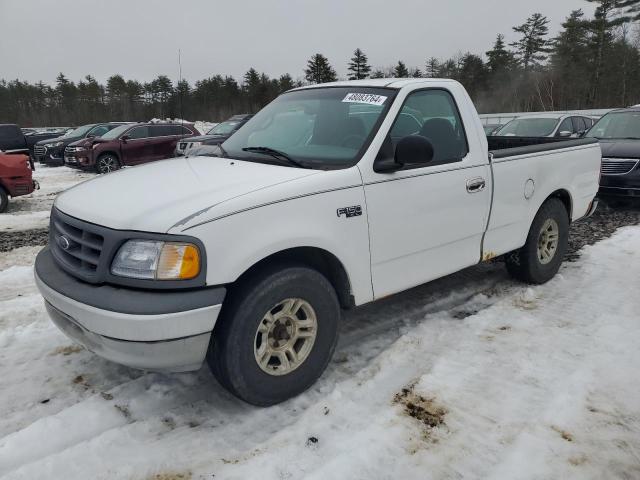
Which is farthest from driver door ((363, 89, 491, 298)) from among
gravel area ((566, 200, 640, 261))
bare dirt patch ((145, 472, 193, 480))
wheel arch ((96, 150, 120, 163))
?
wheel arch ((96, 150, 120, 163))

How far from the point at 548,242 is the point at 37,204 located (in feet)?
33.0

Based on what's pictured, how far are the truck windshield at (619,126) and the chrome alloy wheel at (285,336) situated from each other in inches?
339

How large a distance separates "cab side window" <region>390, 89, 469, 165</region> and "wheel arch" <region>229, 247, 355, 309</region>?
1.00 m

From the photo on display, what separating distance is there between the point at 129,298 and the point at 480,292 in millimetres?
3420

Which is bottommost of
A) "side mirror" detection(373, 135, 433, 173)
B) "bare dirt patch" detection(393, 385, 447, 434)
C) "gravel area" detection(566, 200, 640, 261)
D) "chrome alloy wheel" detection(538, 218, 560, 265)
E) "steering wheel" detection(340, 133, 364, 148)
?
"gravel area" detection(566, 200, 640, 261)

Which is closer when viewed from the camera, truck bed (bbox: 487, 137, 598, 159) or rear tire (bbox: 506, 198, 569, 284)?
truck bed (bbox: 487, 137, 598, 159)

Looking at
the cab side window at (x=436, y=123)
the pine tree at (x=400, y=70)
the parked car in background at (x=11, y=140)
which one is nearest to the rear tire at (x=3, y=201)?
the parked car in background at (x=11, y=140)

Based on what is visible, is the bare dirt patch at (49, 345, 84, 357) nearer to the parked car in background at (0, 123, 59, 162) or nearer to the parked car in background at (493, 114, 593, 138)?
the parked car in background at (493, 114, 593, 138)

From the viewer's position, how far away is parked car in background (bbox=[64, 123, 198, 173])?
642 inches

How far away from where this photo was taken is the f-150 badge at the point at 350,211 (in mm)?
3021

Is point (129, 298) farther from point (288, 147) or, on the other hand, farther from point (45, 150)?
point (45, 150)

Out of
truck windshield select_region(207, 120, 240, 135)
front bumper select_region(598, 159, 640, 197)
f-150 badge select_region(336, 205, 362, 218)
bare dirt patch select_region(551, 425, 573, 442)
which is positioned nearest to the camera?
bare dirt patch select_region(551, 425, 573, 442)

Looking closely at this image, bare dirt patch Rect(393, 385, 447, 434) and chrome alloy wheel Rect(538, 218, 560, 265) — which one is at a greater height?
chrome alloy wheel Rect(538, 218, 560, 265)

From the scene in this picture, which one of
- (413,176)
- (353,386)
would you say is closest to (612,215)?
(413,176)
